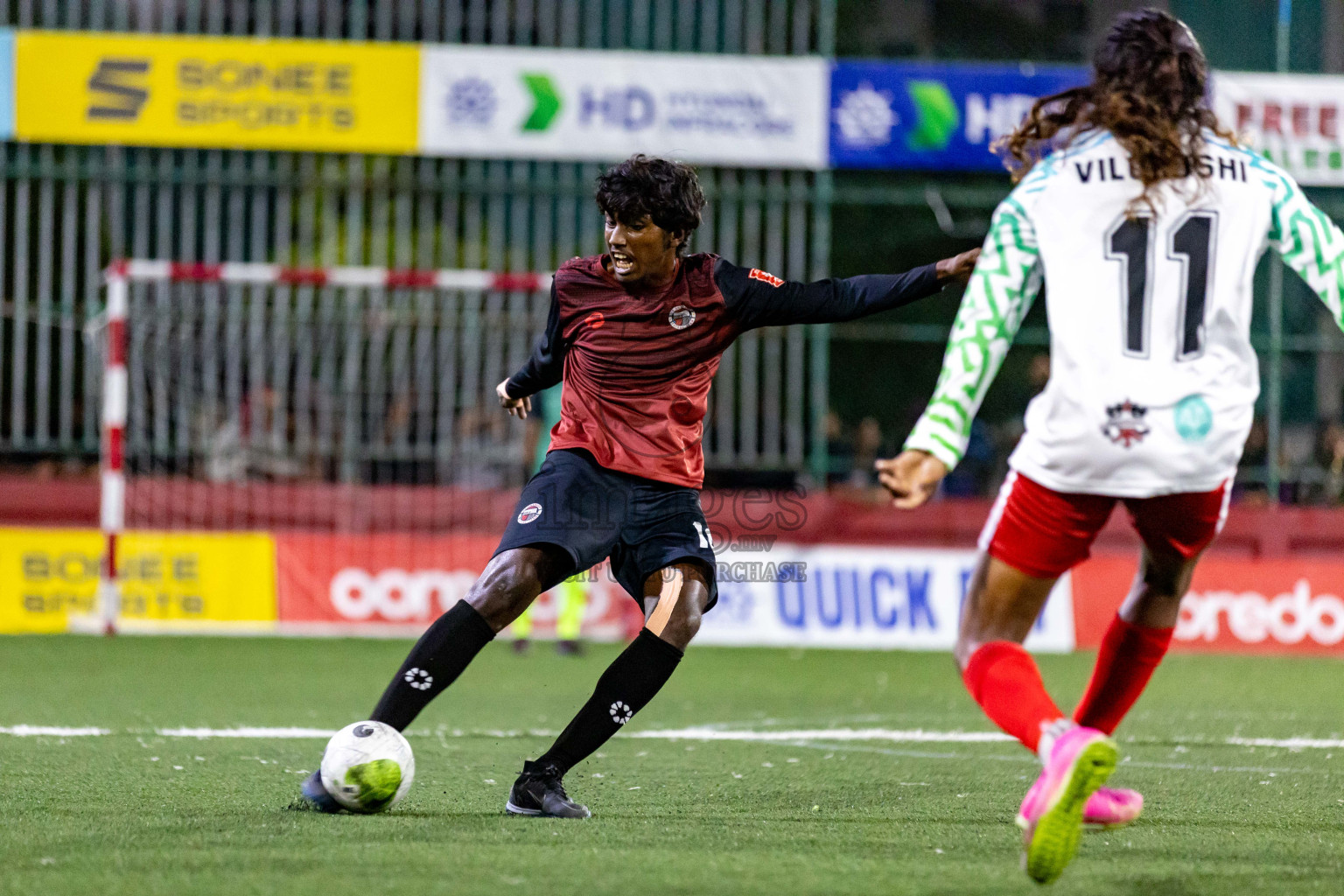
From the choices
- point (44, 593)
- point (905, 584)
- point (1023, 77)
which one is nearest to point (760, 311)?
point (905, 584)

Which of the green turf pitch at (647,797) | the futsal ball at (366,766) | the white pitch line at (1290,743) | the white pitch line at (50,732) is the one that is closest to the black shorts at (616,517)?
the futsal ball at (366,766)

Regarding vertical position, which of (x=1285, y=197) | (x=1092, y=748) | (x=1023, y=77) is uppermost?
(x=1023, y=77)

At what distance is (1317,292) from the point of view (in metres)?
4.02

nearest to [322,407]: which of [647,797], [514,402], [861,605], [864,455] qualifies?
[864,455]

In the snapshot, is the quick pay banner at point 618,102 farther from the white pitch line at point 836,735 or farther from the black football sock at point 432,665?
the black football sock at point 432,665

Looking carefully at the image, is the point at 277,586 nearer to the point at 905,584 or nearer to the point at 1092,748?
the point at 905,584

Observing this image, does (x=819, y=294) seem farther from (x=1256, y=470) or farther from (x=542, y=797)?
(x=1256, y=470)

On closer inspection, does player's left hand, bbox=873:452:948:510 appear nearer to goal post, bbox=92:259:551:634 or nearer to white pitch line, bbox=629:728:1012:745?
white pitch line, bbox=629:728:1012:745

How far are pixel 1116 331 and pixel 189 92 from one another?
12.2 m

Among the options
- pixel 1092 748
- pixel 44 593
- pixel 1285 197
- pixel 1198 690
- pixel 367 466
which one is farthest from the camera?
pixel 367 466

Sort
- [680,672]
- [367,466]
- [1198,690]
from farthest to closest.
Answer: [367,466] < [680,672] < [1198,690]

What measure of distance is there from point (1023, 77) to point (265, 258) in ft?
22.5

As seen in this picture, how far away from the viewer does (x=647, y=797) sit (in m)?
5.39

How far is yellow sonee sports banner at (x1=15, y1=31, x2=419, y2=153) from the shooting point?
14.5 metres
